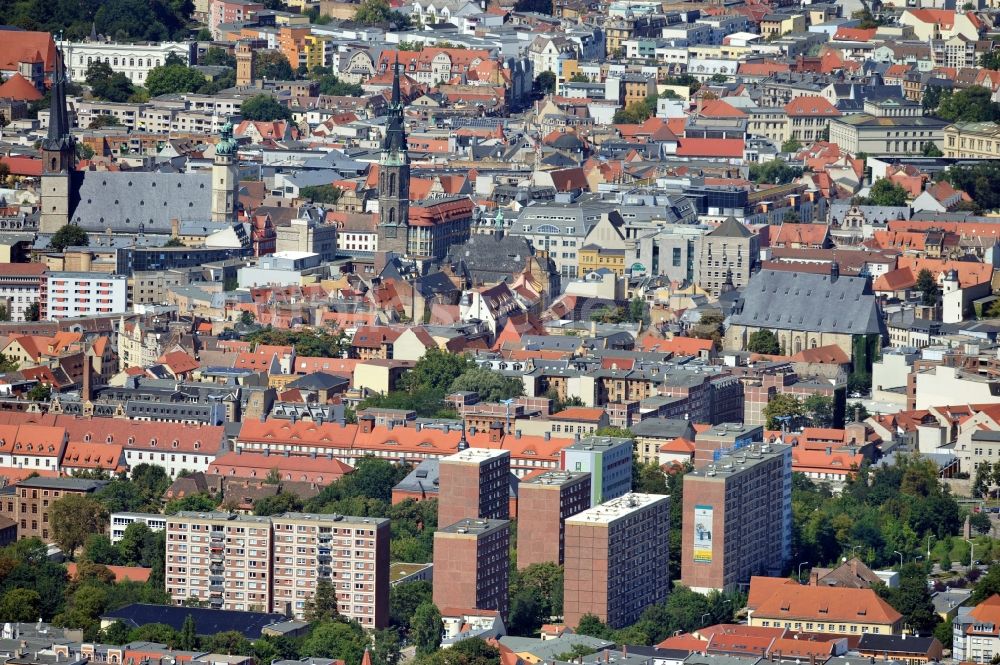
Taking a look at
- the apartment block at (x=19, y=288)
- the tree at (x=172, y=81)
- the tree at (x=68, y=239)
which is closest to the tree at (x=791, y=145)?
the tree at (x=172, y=81)

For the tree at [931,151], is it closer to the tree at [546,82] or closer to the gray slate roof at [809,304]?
the tree at [546,82]

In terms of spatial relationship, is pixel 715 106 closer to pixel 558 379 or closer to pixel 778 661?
pixel 558 379

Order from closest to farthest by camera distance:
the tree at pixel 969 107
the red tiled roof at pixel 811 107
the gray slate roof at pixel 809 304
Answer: the gray slate roof at pixel 809 304 < the red tiled roof at pixel 811 107 < the tree at pixel 969 107

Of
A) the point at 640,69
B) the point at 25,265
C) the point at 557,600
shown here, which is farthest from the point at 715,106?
the point at 557,600

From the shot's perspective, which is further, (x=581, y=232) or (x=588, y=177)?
(x=588, y=177)

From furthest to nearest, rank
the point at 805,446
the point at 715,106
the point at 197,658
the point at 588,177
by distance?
1. the point at 715,106
2. the point at 588,177
3. the point at 805,446
4. the point at 197,658

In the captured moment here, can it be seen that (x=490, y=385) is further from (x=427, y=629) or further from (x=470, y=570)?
(x=427, y=629)
